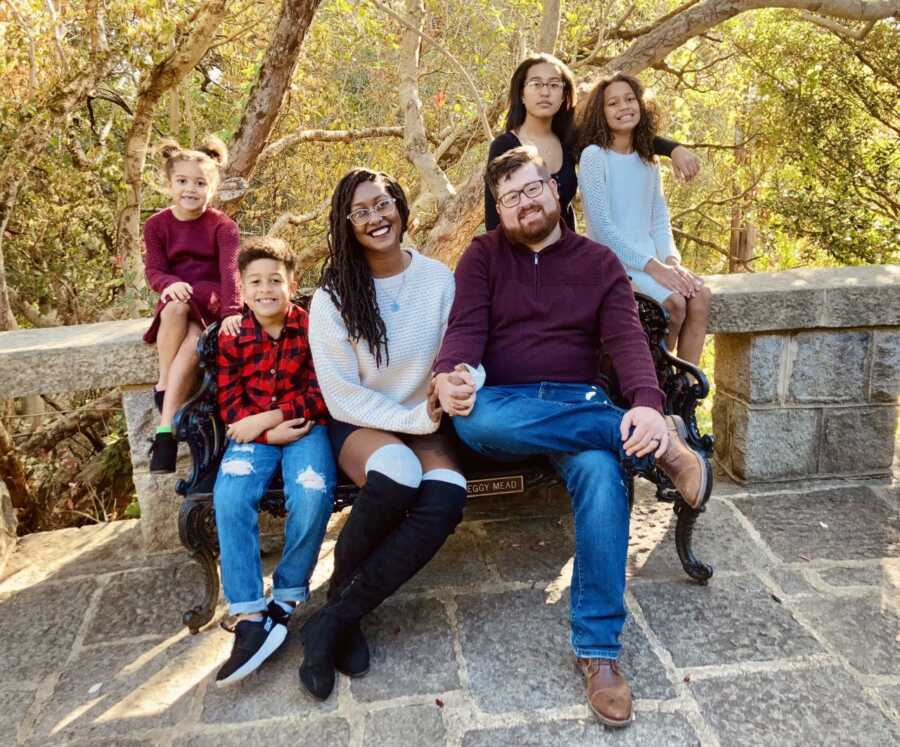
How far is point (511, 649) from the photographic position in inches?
87.0

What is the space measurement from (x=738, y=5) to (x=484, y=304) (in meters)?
3.38

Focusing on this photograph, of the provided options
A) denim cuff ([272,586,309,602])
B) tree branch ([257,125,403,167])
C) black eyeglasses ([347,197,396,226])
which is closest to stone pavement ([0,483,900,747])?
denim cuff ([272,586,309,602])

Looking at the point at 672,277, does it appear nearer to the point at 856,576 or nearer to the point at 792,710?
the point at 856,576

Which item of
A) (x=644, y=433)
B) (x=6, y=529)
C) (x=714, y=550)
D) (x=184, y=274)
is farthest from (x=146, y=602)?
(x=714, y=550)

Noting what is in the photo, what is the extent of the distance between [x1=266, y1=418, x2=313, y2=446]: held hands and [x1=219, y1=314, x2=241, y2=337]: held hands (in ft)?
1.22

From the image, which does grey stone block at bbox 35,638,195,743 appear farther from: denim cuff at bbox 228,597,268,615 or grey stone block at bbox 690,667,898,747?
grey stone block at bbox 690,667,898,747

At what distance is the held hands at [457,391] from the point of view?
7.32ft

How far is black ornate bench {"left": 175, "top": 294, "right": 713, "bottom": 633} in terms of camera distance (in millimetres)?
2361

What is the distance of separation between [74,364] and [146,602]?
906 mm

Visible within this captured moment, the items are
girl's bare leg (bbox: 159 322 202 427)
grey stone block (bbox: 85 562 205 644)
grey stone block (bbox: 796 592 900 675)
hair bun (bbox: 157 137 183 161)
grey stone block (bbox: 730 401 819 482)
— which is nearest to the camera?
grey stone block (bbox: 796 592 900 675)

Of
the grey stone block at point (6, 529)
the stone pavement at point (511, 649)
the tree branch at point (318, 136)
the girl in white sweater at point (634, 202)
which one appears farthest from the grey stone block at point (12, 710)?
the tree branch at point (318, 136)

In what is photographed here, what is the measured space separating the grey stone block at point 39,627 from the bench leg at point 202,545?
0.40 metres

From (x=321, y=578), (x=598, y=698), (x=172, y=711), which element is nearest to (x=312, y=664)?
(x=172, y=711)

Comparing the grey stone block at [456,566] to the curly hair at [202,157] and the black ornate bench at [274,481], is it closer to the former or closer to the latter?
the black ornate bench at [274,481]
